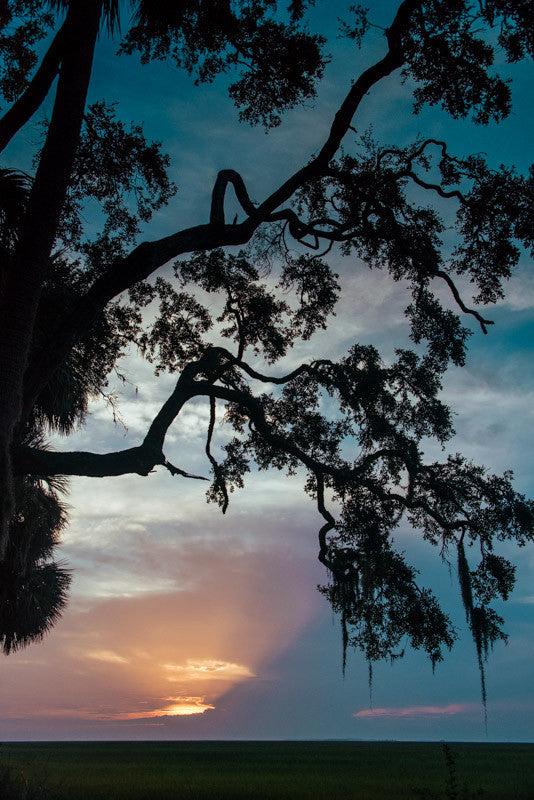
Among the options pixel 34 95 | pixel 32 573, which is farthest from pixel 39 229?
pixel 32 573

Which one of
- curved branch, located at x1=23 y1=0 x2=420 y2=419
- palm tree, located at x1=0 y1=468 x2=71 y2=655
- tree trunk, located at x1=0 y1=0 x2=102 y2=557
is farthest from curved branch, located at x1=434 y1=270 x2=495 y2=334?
palm tree, located at x1=0 y1=468 x2=71 y2=655

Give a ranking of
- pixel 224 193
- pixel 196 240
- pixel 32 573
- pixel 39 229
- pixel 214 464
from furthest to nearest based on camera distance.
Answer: pixel 32 573
pixel 214 464
pixel 224 193
pixel 196 240
pixel 39 229

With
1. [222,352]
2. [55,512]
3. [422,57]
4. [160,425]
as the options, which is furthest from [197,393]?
[55,512]

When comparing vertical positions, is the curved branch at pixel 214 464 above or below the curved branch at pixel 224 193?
below

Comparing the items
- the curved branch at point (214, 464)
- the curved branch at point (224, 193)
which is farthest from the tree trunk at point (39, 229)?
the curved branch at point (214, 464)

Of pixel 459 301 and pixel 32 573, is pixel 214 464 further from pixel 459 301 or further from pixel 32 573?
pixel 32 573

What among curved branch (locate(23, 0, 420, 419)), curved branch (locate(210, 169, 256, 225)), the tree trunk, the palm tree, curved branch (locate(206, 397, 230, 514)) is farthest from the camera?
the palm tree

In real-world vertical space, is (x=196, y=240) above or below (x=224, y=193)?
below

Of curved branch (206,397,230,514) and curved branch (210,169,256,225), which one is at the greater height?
curved branch (210,169,256,225)

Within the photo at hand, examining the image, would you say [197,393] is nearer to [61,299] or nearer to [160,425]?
[160,425]

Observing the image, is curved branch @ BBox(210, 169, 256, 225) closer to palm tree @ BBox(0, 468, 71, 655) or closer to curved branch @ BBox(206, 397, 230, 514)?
curved branch @ BBox(206, 397, 230, 514)

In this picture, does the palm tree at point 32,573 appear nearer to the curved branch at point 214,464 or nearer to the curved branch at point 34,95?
the curved branch at point 214,464

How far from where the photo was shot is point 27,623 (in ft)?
59.3

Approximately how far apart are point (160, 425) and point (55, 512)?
35.6ft
